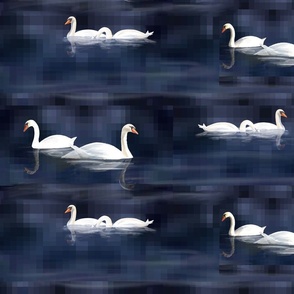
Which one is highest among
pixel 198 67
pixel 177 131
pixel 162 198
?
pixel 198 67

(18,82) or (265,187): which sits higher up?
(18,82)

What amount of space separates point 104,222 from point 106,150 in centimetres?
20

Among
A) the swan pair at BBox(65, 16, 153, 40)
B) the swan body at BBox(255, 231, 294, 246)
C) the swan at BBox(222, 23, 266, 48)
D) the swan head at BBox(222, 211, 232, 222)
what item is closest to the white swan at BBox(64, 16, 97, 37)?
the swan pair at BBox(65, 16, 153, 40)

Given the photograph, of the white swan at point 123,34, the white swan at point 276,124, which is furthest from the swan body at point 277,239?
the white swan at point 123,34

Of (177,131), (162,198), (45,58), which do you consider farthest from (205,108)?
(45,58)

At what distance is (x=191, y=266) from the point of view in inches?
115

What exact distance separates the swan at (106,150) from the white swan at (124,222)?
0.17m

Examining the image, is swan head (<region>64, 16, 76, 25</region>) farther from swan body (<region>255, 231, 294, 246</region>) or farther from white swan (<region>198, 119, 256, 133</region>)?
swan body (<region>255, 231, 294, 246</region>)

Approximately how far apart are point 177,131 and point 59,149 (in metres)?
0.33

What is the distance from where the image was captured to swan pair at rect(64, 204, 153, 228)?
9.55ft

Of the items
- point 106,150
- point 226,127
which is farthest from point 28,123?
point 226,127

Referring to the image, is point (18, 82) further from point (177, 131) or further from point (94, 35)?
point (177, 131)

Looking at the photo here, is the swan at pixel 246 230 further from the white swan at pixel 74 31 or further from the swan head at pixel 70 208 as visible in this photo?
the white swan at pixel 74 31

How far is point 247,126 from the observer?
2910 millimetres
